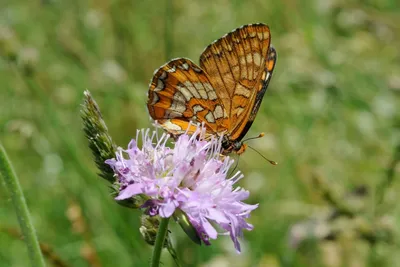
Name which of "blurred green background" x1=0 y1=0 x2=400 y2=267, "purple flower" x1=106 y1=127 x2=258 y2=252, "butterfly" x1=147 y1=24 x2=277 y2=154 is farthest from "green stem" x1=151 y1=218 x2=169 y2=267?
"blurred green background" x1=0 y1=0 x2=400 y2=267

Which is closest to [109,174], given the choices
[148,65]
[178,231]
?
[178,231]

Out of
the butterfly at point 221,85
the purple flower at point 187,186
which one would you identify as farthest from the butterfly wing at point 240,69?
the purple flower at point 187,186

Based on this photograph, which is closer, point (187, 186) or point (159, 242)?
point (159, 242)

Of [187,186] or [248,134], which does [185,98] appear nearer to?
[187,186]

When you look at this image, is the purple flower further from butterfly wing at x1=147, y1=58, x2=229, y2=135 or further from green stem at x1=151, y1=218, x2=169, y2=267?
butterfly wing at x1=147, y1=58, x2=229, y2=135

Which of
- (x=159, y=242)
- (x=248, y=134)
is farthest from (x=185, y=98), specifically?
(x=248, y=134)

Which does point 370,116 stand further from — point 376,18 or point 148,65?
point 148,65
